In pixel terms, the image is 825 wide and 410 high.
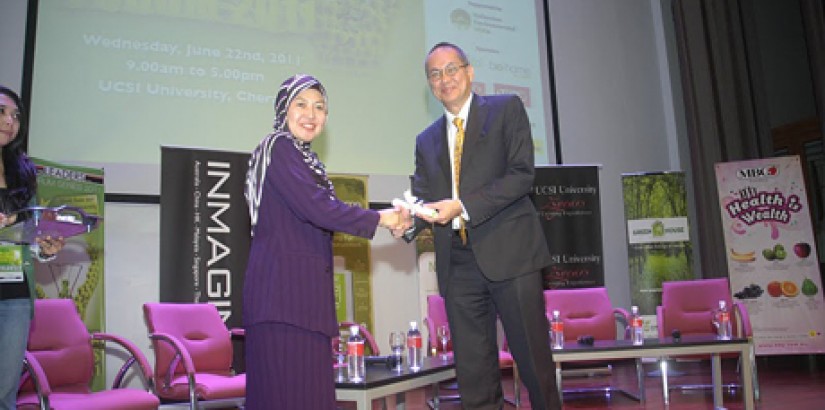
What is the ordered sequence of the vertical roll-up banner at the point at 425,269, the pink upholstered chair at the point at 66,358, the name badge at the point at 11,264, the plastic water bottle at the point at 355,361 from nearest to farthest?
the name badge at the point at 11,264
the plastic water bottle at the point at 355,361
the pink upholstered chair at the point at 66,358
the vertical roll-up banner at the point at 425,269

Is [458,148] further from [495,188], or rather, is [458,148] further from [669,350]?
[669,350]

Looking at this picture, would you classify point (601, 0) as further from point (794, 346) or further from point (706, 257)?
point (794, 346)

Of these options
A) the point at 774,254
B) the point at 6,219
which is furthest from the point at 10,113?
the point at 774,254

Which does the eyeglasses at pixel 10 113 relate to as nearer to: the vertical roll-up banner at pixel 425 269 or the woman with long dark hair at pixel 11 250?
the woman with long dark hair at pixel 11 250

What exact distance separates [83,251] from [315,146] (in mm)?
2050

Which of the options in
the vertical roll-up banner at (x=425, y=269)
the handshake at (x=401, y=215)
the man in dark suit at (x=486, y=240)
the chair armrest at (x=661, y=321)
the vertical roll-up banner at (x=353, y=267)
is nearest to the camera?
the man in dark suit at (x=486, y=240)

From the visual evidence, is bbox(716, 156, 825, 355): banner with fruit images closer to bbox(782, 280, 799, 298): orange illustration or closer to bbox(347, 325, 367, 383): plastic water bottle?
bbox(782, 280, 799, 298): orange illustration

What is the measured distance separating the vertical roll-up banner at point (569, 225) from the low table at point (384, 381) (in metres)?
3.41

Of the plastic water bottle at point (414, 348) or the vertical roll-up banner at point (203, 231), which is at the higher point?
the vertical roll-up banner at point (203, 231)

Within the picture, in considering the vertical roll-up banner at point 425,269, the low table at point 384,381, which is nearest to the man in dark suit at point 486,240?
the low table at point 384,381

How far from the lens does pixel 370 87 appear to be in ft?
19.6

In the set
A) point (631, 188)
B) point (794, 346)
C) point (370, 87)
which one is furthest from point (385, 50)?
point (794, 346)

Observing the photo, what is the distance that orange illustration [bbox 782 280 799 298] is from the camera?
625 cm

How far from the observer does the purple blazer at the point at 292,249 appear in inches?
76.7
